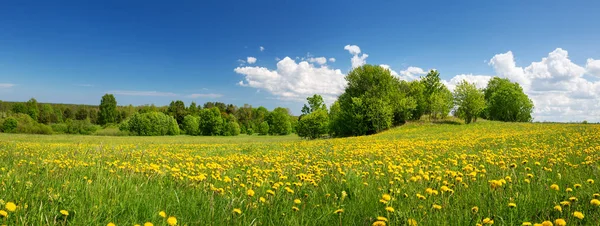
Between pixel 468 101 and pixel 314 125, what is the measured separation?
26.5 metres

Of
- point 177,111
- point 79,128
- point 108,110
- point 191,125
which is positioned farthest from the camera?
point 108,110

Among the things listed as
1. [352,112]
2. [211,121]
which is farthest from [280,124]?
[352,112]

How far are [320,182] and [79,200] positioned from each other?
10.1ft

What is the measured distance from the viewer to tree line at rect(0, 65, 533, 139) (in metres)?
43.3

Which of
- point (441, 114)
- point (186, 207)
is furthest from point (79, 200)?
point (441, 114)

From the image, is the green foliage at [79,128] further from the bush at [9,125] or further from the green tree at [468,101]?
the green tree at [468,101]

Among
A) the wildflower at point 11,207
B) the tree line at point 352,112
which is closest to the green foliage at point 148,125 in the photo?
the tree line at point 352,112

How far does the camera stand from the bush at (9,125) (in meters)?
77.1

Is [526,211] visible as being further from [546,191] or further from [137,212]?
[137,212]

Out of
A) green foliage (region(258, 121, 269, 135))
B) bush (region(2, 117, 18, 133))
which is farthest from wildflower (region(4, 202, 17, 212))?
bush (region(2, 117, 18, 133))

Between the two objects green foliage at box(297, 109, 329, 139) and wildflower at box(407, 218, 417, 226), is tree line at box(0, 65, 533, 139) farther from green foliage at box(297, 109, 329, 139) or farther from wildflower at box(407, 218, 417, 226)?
wildflower at box(407, 218, 417, 226)

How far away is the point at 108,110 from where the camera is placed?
110 m

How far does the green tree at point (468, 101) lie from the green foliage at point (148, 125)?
74.6 meters

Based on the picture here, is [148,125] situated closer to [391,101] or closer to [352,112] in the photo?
[352,112]
